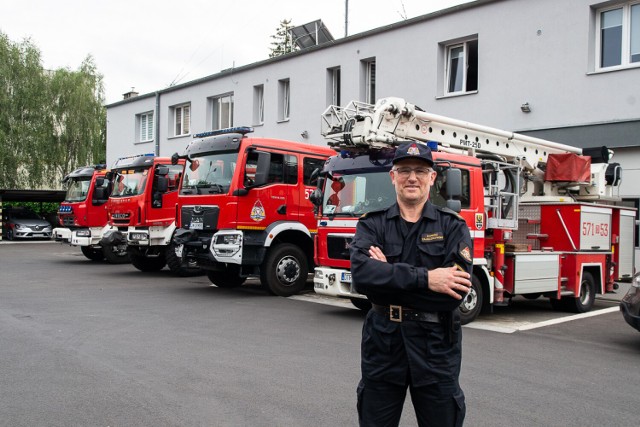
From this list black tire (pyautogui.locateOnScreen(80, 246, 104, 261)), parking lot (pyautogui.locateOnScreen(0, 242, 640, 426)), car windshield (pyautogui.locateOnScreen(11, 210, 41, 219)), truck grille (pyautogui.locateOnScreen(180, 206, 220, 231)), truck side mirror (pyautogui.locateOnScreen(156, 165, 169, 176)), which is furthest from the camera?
car windshield (pyautogui.locateOnScreen(11, 210, 41, 219))

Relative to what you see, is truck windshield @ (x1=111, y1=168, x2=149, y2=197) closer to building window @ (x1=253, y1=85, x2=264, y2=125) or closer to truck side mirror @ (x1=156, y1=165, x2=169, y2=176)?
truck side mirror @ (x1=156, y1=165, x2=169, y2=176)

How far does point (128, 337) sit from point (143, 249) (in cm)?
832

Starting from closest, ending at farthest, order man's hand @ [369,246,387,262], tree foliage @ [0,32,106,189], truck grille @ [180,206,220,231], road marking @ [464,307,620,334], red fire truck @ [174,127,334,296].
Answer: man's hand @ [369,246,387,262]
road marking @ [464,307,620,334]
red fire truck @ [174,127,334,296]
truck grille @ [180,206,220,231]
tree foliage @ [0,32,106,189]

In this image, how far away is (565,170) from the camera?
37.4 feet

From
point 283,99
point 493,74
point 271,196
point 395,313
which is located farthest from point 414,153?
point 283,99

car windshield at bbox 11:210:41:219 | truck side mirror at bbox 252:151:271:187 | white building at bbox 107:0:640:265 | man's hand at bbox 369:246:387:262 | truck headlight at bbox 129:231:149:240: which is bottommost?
truck headlight at bbox 129:231:149:240

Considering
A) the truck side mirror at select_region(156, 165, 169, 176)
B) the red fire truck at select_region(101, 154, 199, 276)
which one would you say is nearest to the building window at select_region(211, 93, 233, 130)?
the red fire truck at select_region(101, 154, 199, 276)

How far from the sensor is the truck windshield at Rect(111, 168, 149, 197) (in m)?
16.1

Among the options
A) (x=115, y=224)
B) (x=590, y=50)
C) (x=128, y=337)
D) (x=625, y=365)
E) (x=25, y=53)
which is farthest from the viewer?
(x=25, y=53)

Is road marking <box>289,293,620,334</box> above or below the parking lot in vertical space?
below

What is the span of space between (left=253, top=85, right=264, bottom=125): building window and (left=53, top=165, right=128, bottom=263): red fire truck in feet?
21.2

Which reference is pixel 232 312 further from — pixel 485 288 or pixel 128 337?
pixel 485 288

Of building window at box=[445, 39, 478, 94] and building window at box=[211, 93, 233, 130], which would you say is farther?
building window at box=[211, 93, 233, 130]

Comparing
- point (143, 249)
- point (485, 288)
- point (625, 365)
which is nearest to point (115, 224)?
point (143, 249)
